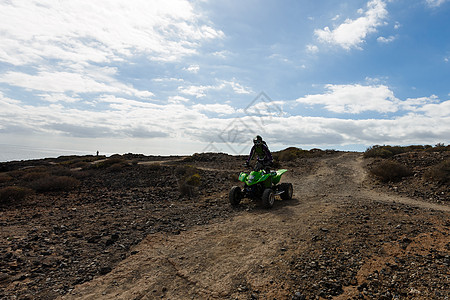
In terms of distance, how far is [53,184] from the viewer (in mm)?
14758

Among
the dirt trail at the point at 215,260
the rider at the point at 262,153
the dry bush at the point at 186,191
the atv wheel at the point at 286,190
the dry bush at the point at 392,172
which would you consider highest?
the rider at the point at 262,153

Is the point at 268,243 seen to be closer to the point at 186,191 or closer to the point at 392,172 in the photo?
the point at 186,191

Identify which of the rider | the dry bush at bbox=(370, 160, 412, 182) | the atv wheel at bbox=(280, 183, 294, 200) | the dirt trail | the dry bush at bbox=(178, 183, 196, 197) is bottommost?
the dirt trail

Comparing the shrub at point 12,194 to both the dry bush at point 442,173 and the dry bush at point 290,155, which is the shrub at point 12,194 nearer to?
the dry bush at point 442,173

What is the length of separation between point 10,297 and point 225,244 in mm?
4163

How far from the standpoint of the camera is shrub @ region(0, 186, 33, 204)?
1181 cm

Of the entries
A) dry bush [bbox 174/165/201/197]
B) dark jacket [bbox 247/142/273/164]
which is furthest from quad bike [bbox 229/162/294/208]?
dry bush [bbox 174/165/201/197]

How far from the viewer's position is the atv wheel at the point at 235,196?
9859 millimetres

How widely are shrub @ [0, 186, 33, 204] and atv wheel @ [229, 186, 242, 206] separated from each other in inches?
424

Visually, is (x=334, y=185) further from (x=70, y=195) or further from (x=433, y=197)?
(x=70, y=195)

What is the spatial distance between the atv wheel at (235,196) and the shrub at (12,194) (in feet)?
35.3

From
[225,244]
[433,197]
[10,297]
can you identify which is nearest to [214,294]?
[225,244]

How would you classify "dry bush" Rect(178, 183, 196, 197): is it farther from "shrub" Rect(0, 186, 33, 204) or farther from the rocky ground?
"shrub" Rect(0, 186, 33, 204)

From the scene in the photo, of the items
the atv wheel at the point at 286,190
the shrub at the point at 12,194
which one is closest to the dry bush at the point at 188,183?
the atv wheel at the point at 286,190
